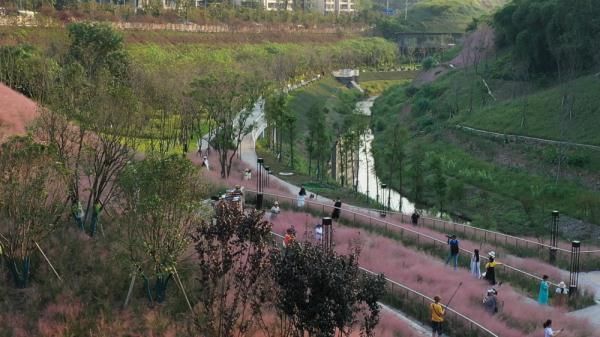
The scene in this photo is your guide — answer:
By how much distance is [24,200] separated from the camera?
19.3 meters

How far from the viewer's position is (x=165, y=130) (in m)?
48.8

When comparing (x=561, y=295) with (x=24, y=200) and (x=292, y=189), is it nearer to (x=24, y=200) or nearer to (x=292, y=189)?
(x=24, y=200)

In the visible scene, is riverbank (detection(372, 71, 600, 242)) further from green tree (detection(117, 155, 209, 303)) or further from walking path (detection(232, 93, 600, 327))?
green tree (detection(117, 155, 209, 303))

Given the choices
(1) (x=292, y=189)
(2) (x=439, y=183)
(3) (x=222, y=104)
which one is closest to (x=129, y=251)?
(1) (x=292, y=189)

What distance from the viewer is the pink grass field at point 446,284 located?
63.1ft

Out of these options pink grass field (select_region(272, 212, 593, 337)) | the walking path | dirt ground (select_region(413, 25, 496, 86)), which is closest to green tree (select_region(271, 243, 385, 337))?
pink grass field (select_region(272, 212, 593, 337))

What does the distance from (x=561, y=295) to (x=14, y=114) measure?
83.5 feet

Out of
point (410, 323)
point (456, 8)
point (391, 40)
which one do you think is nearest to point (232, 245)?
point (410, 323)

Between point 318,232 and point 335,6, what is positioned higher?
point 335,6

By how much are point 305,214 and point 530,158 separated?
2430 cm

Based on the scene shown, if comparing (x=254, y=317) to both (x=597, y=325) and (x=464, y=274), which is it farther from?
(x=597, y=325)

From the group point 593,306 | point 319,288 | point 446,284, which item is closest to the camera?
point 319,288

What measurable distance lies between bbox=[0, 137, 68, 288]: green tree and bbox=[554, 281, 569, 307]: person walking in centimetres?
1527

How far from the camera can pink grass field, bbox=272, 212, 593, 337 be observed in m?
19.2
